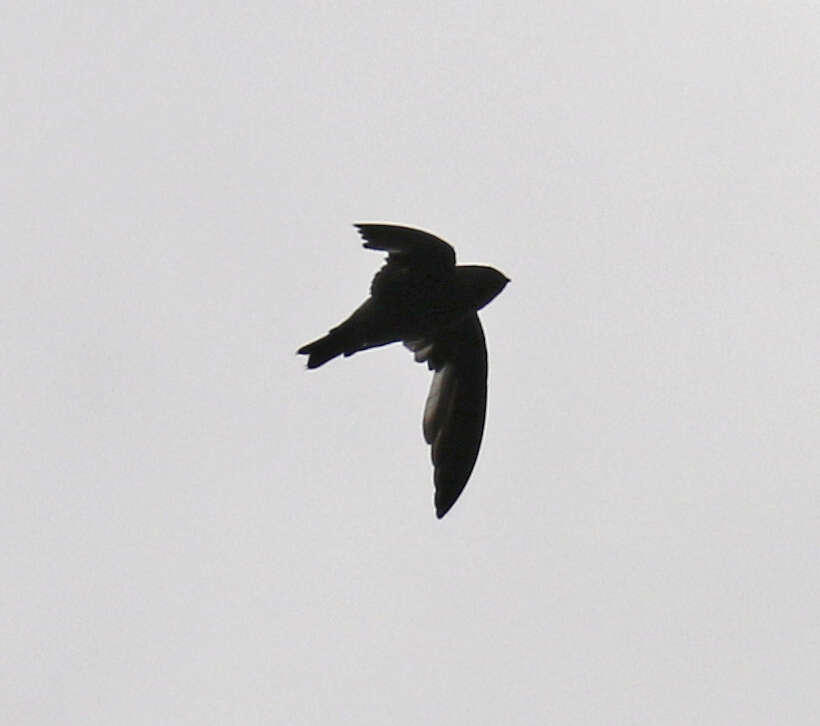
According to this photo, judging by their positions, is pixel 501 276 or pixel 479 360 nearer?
pixel 501 276

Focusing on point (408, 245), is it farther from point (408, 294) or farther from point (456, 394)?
point (456, 394)

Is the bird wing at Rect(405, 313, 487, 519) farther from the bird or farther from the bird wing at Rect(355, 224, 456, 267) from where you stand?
the bird wing at Rect(355, 224, 456, 267)

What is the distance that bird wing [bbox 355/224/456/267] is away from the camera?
12.1m

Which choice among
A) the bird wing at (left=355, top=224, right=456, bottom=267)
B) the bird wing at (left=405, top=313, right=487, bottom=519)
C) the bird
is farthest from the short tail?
the bird wing at (left=405, top=313, right=487, bottom=519)

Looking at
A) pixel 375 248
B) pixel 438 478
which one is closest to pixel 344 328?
pixel 375 248

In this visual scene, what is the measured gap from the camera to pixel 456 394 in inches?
559

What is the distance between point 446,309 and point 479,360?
1.59 m

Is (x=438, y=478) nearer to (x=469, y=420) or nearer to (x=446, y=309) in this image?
(x=469, y=420)

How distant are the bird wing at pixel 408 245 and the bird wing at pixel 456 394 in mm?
1591

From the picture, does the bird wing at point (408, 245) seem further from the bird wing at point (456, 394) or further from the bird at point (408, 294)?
the bird wing at point (456, 394)

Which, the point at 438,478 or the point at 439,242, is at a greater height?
the point at 439,242

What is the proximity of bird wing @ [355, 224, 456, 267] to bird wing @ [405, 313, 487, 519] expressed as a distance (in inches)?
62.6

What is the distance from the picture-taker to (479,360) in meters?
14.2

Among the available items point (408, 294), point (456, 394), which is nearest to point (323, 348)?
point (408, 294)
